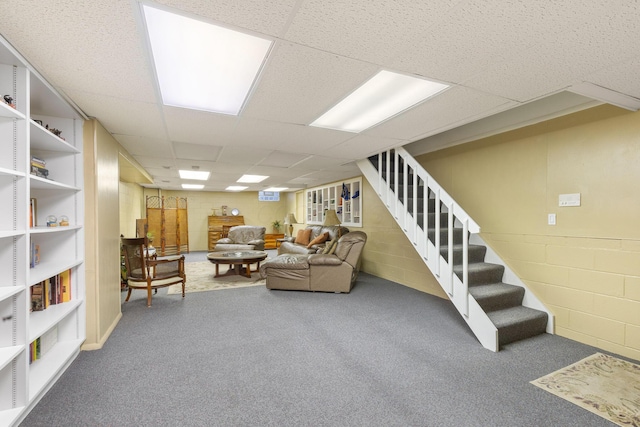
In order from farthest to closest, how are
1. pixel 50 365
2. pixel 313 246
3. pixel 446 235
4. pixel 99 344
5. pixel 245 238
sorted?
1. pixel 245 238
2. pixel 313 246
3. pixel 446 235
4. pixel 99 344
5. pixel 50 365

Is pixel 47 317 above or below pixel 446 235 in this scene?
below

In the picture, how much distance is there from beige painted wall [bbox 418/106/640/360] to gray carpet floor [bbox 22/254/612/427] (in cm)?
40

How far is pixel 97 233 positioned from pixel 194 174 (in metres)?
3.68

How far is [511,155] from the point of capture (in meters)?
3.38

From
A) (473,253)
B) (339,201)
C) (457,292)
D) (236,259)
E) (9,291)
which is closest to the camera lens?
(9,291)

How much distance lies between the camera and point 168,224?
895 cm

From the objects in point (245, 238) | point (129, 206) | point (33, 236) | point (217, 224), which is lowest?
point (245, 238)

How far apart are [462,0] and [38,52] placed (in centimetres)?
225

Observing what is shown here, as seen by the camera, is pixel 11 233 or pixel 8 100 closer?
pixel 11 233

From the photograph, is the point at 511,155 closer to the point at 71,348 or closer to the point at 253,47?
the point at 253,47

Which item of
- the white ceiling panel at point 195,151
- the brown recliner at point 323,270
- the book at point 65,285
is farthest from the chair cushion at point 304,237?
the book at point 65,285

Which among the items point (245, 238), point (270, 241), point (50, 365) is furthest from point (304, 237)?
point (50, 365)

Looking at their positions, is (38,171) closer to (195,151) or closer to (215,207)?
(195,151)

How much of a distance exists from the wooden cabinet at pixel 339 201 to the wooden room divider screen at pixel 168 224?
4.15 m
